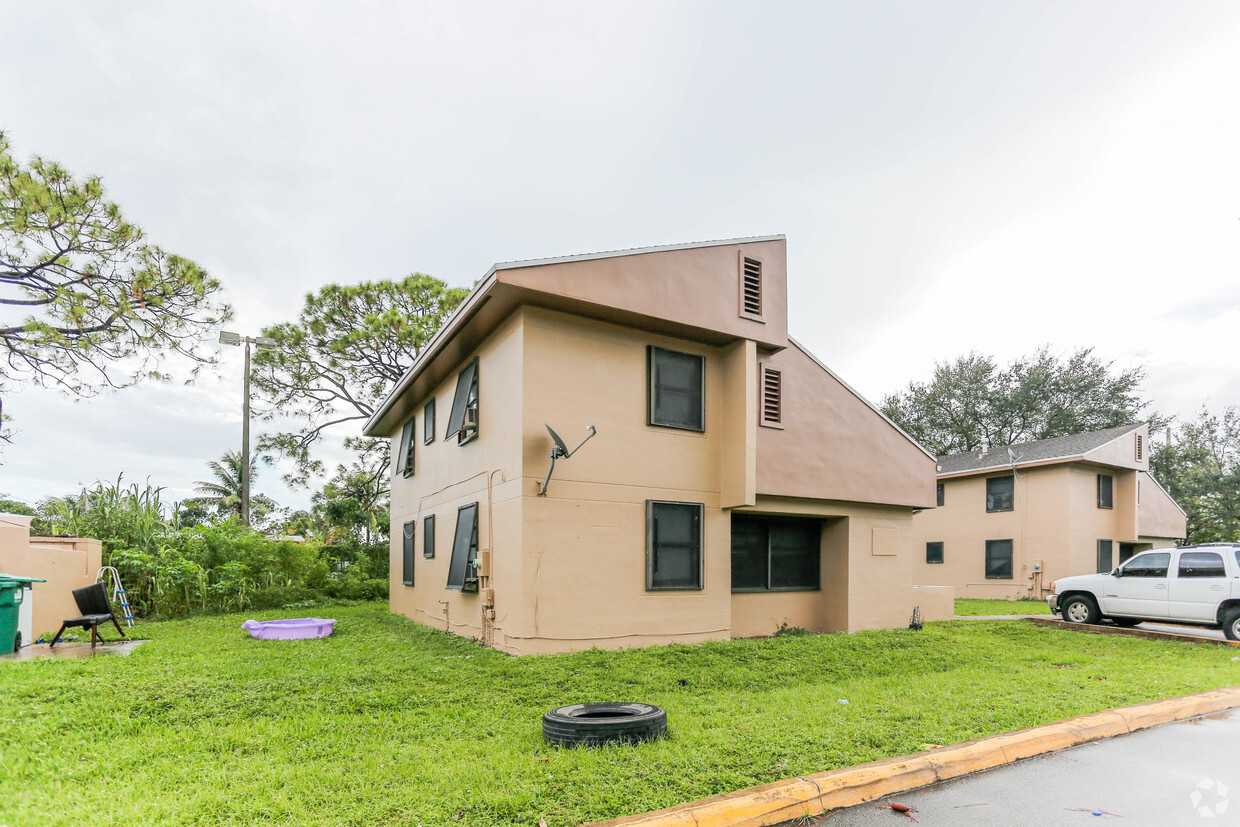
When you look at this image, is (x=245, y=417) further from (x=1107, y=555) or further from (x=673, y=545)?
(x=1107, y=555)

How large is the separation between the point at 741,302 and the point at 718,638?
5.14 meters

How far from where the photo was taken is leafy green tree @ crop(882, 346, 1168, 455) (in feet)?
110

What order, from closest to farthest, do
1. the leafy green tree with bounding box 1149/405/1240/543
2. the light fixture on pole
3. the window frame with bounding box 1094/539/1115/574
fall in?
the light fixture on pole < the window frame with bounding box 1094/539/1115/574 < the leafy green tree with bounding box 1149/405/1240/543

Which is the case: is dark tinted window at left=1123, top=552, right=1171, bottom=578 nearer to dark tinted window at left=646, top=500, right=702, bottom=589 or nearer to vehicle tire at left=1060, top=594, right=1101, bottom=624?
vehicle tire at left=1060, top=594, right=1101, bottom=624

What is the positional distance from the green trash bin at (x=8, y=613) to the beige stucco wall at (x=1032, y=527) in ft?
76.1

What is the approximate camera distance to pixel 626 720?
4.93 meters

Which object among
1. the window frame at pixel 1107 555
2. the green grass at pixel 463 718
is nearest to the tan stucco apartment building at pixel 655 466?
the green grass at pixel 463 718

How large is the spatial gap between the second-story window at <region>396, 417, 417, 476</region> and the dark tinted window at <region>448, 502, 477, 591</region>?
490cm

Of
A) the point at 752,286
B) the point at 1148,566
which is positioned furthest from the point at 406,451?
the point at 1148,566

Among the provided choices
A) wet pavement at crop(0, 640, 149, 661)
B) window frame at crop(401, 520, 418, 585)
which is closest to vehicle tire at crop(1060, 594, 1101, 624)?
window frame at crop(401, 520, 418, 585)

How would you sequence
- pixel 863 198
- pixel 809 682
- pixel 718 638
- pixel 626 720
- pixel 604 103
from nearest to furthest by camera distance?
1. pixel 626 720
2. pixel 809 682
3. pixel 718 638
4. pixel 604 103
5. pixel 863 198

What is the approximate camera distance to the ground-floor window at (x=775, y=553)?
11.2m

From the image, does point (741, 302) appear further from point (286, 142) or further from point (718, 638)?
point (286, 142)

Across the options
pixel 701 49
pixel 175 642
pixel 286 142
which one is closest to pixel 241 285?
pixel 286 142
